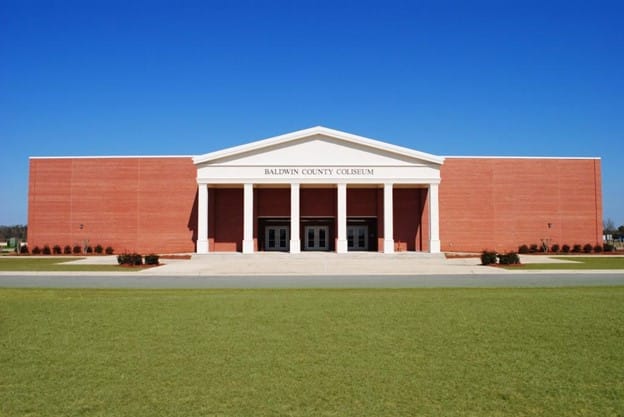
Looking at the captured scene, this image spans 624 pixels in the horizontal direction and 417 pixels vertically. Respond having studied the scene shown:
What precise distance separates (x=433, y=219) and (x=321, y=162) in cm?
965

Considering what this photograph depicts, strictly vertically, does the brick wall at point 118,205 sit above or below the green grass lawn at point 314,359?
above

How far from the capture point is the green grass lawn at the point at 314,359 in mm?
5547

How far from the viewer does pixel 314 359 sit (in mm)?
7336

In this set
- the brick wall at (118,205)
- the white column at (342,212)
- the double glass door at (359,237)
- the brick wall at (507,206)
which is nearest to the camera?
the white column at (342,212)

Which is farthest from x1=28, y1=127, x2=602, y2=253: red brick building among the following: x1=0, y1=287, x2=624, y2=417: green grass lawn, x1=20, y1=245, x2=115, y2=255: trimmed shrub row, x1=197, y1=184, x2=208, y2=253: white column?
x1=0, y1=287, x2=624, y2=417: green grass lawn

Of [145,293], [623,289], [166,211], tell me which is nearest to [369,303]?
[145,293]

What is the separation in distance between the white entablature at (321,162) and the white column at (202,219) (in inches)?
33.5

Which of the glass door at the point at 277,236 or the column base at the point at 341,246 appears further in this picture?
the glass door at the point at 277,236

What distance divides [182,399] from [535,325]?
6.74 meters

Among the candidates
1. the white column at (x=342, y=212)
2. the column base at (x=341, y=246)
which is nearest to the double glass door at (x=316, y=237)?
the white column at (x=342, y=212)

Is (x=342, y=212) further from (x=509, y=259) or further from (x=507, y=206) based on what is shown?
(x=509, y=259)

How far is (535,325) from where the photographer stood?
970cm

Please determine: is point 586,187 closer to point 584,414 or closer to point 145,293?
A: point 145,293

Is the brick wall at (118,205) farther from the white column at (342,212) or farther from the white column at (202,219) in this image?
the white column at (342,212)
